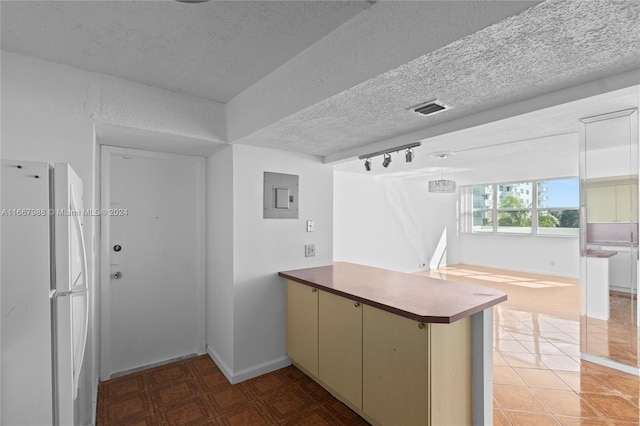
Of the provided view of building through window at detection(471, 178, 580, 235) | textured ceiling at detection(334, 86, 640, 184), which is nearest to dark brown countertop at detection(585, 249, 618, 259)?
textured ceiling at detection(334, 86, 640, 184)

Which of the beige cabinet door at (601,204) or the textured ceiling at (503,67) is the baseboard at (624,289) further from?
the textured ceiling at (503,67)

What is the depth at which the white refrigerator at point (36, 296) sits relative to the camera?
3.77 ft

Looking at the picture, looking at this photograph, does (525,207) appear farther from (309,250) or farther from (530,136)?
(309,250)

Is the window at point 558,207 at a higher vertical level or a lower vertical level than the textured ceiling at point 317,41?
lower

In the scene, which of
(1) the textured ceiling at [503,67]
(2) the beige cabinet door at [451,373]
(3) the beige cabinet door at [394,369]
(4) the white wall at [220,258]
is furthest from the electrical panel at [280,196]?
(2) the beige cabinet door at [451,373]

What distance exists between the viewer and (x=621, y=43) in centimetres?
117

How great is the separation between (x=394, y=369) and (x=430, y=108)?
5.39ft

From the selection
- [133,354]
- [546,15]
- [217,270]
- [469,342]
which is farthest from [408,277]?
[133,354]

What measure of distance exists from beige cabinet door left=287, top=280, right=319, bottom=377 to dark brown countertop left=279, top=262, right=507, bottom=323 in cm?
14

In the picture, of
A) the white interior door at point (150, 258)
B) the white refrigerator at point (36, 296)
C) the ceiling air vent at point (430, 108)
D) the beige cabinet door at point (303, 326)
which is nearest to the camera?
the white refrigerator at point (36, 296)

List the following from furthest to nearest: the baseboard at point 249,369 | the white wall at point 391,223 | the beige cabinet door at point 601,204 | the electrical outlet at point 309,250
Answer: the white wall at point 391,223, the electrical outlet at point 309,250, the beige cabinet door at point 601,204, the baseboard at point 249,369

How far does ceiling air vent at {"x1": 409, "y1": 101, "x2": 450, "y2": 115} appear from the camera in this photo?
176 centimetres

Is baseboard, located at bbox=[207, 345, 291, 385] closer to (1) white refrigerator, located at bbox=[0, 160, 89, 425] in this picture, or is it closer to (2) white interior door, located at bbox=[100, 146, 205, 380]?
(2) white interior door, located at bbox=[100, 146, 205, 380]

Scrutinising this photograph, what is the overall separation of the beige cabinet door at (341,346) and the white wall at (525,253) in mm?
6757
